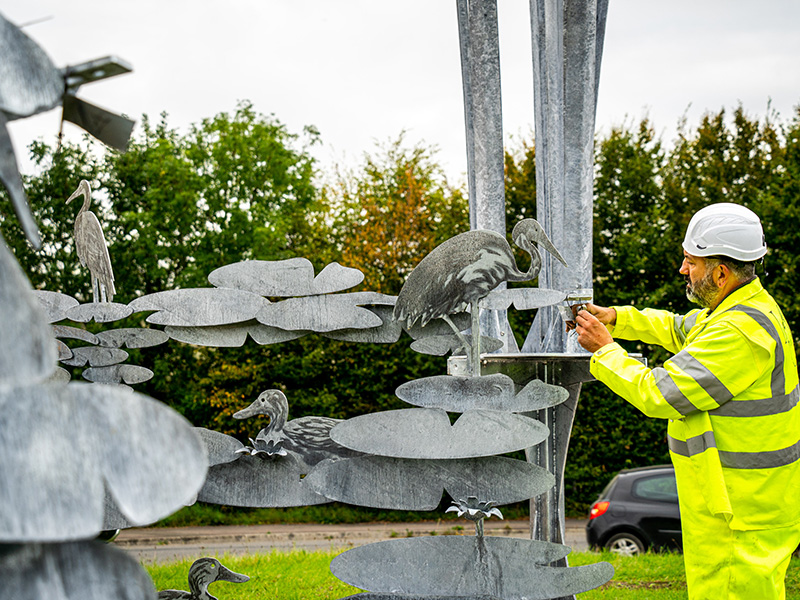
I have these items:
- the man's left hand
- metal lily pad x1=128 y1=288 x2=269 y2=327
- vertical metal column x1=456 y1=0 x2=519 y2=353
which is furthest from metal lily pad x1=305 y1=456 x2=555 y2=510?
metal lily pad x1=128 y1=288 x2=269 y2=327

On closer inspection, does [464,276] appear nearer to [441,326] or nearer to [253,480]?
[441,326]

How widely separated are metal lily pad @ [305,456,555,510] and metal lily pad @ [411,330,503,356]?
0.43 metres

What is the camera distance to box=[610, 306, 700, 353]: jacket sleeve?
3.25 metres

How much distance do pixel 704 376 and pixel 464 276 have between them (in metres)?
0.85

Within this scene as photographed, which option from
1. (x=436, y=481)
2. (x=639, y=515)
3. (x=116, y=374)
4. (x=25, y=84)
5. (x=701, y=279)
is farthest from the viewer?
(x=639, y=515)

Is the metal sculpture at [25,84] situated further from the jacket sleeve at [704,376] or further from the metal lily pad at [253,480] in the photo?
the metal lily pad at [253,480]

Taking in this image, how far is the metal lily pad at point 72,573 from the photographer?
890mm

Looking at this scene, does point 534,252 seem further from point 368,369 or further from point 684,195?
point 684,195

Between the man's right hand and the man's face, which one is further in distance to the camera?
the man's right hand

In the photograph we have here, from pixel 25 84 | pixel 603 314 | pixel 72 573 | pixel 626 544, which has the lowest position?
pixel 626 544

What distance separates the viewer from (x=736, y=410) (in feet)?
8.68

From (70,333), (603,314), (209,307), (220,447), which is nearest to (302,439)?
(220,447)

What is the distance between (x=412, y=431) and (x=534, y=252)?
805mm

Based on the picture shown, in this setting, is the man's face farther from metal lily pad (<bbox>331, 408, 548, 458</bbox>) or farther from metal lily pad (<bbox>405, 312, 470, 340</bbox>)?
metal lily pad (<bbox>405, 312, 470, 340</bbox>)
